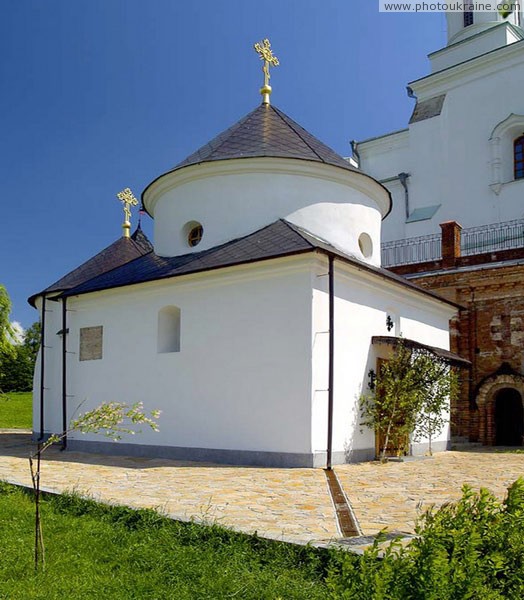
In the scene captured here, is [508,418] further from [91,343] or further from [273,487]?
[91,343]

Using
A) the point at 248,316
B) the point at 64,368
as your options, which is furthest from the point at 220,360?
the point at 64,368

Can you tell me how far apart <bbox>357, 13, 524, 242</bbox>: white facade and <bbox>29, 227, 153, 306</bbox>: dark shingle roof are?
1289 cm

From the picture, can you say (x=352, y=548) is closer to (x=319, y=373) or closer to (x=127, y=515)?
(x=127, y=515)

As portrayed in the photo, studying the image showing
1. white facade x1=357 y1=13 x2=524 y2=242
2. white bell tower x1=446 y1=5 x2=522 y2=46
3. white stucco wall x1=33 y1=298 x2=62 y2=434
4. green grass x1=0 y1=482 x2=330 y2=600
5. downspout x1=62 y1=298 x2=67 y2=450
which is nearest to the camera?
green grass x1=0 y1=482 x2=330 y2=600

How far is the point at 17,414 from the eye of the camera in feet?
95.3

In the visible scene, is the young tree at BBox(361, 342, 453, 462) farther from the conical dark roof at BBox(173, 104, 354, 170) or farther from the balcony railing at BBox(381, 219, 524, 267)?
the balcony railing at BBox(381, 219, 524, 267)

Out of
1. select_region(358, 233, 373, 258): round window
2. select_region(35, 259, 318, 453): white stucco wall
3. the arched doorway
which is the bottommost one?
the arched doorway

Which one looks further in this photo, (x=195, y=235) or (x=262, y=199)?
(x=195, y=235)

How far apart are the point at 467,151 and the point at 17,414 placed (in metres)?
23.7

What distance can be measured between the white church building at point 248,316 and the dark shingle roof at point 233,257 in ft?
0.17

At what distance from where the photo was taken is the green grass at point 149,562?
4547 millimetres

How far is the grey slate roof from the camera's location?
14.6 meters

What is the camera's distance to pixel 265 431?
1175cm

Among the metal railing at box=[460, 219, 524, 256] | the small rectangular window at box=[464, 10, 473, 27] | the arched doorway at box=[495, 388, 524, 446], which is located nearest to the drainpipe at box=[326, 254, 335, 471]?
the arched doorway at box=[495, 388, 524, 446]
